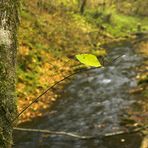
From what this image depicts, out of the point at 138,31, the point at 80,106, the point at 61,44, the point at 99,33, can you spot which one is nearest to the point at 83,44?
the point at 61,44

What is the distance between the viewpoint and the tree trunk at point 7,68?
63.8 inches

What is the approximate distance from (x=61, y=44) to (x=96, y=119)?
413 inches

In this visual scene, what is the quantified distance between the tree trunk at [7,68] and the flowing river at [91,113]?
21.1ft

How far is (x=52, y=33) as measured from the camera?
20.0m

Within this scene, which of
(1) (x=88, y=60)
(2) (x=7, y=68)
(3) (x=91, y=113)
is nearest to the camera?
(1) (x=88, y=60)

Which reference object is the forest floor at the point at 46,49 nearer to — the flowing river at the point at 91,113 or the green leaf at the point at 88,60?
the flowing river at the point at 91,113

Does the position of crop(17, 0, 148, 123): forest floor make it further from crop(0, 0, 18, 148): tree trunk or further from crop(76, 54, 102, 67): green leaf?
crop(76, 54, 102, 67): green leaf

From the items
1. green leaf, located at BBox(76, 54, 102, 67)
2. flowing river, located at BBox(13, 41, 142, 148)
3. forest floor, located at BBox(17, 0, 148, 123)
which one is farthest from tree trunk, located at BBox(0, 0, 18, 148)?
forest floor, located at BBox(17, 0, 148, 123)

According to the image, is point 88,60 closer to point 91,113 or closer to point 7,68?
point 7,68

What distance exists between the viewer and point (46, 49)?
17516 millimetres

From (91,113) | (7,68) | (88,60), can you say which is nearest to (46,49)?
(91,113)

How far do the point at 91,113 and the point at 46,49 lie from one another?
7.90 metres

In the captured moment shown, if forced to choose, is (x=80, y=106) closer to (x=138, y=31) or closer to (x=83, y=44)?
(x=83, y=44)

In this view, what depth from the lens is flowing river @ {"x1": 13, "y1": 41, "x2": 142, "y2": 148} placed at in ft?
26.7
